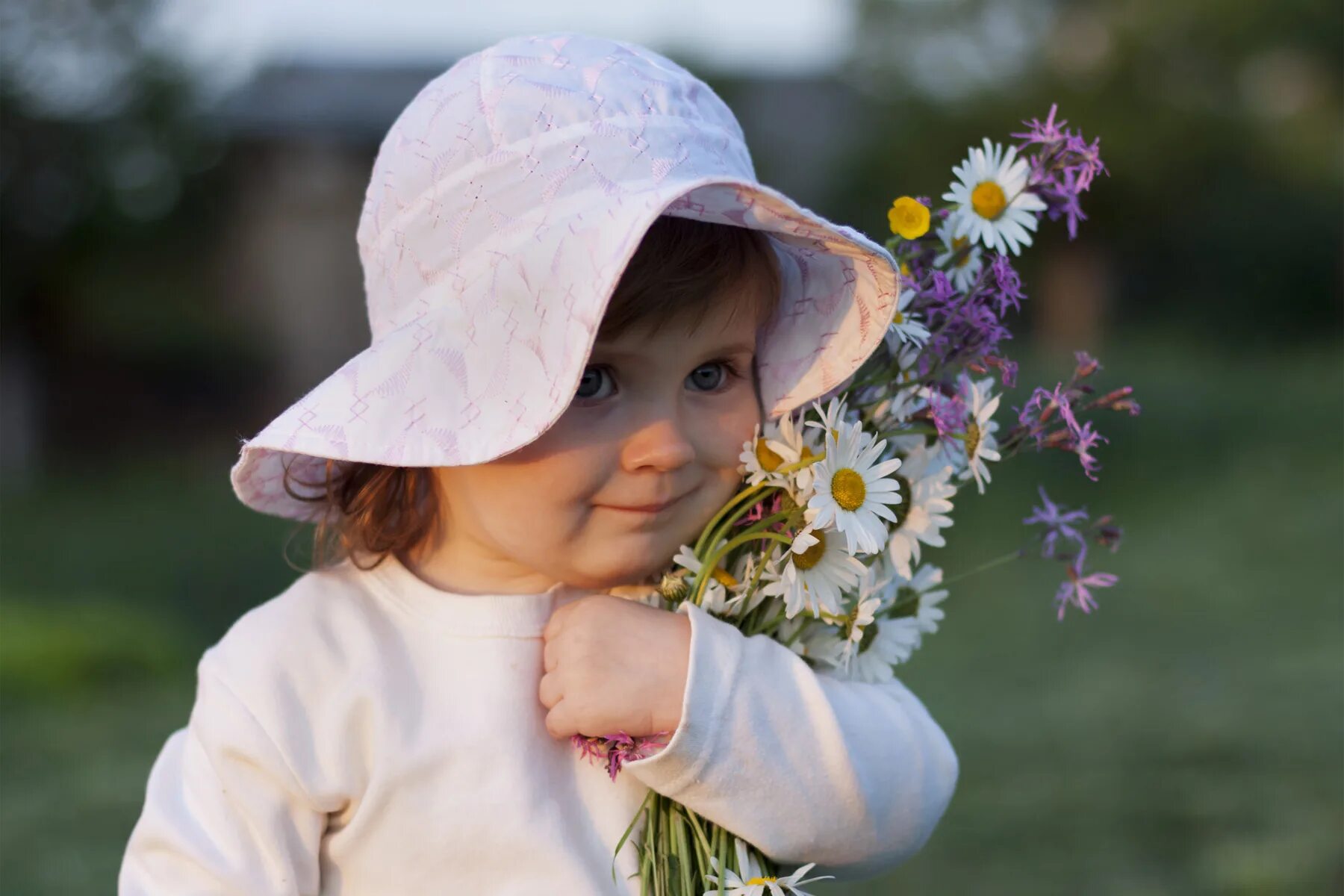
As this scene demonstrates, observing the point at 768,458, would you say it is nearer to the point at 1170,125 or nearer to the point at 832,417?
the point at 832,417

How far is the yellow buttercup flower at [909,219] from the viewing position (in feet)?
5.64

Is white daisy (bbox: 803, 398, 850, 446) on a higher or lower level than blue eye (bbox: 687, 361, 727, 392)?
lower

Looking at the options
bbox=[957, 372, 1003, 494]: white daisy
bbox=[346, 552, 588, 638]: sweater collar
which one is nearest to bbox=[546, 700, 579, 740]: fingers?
bbox=[346, 552, 588, 638]: sweater collar

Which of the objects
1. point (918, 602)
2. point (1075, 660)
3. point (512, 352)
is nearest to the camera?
point (512, 352)

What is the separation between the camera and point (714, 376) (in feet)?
5.90

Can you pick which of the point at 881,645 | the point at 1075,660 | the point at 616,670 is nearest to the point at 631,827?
the point at 616,670

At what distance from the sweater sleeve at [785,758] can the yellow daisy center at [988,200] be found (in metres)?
0.59

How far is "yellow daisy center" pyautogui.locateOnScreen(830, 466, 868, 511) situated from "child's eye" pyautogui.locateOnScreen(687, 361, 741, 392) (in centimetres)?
21

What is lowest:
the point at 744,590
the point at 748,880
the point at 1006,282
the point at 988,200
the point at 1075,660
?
the point at 748,880

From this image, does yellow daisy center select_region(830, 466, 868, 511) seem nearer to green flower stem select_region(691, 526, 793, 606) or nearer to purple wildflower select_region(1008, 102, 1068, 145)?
green flower stem select_region(691, 526, 793, 606)

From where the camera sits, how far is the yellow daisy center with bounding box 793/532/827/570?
1753 mm

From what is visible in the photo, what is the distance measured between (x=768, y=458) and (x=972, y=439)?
0.81ft

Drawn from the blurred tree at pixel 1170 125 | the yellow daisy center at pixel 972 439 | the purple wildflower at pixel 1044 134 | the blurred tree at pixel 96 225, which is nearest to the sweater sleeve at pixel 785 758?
the yellow daisy center at pixel 972 439

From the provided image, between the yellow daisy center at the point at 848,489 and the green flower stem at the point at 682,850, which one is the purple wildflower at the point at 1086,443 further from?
the green flower stem at the point at 682,850
